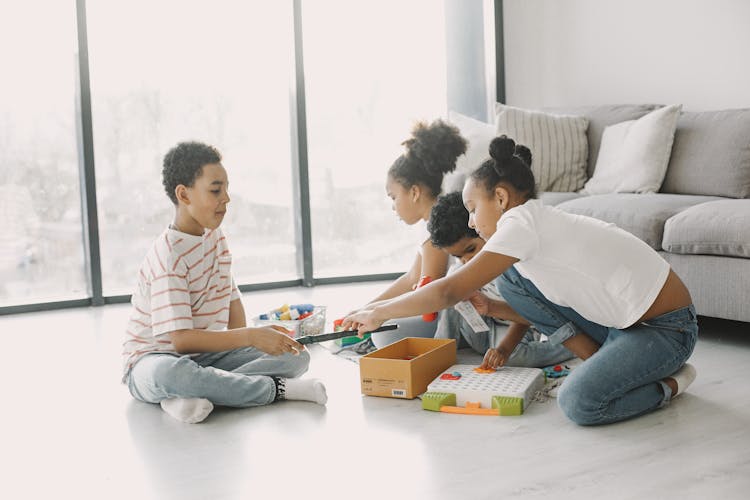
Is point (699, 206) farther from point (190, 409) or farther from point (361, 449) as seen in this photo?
point (190, 409)

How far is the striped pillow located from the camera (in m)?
3.89

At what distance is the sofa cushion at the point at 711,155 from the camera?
333cm

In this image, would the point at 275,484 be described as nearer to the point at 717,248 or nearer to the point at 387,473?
the point at 387,473

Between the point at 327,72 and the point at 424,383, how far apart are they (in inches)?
99.3

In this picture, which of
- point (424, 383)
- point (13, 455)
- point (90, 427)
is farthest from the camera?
point (424, 383)

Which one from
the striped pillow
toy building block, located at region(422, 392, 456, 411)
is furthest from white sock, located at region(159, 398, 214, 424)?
the striped pillow

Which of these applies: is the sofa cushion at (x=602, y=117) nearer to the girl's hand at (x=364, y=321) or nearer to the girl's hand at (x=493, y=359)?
the girl's hand at (x=493, y=359)

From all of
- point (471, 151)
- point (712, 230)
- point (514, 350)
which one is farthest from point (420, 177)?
point (471, 151)

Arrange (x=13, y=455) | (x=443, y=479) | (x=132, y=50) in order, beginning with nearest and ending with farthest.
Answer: (x=443, y=479), (x=13, y=455), (x=132, y=50)

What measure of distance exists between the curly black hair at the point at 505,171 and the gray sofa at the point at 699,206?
3.16 feet

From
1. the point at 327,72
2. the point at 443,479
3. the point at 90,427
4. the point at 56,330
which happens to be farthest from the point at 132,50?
the point at 443,479

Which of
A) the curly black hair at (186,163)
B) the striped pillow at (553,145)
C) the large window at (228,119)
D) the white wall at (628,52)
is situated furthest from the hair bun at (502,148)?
the large window at (228,119)

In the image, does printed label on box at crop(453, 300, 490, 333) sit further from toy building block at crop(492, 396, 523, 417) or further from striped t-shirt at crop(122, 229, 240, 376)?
striped t-shirt at crop(122, 229, 240, 376)

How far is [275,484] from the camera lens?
171 centimetres
